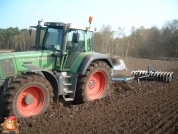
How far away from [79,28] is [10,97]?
273 centimetres

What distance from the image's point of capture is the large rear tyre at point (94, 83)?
612 cm

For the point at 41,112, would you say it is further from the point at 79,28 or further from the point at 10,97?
the point at 79,28

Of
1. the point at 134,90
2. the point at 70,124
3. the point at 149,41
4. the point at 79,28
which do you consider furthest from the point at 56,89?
the point at 149,41

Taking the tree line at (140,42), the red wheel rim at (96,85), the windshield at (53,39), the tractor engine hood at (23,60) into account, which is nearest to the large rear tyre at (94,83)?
the red wheel rim at (96,85)

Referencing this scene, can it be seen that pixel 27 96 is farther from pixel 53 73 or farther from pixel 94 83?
pixel 94 83

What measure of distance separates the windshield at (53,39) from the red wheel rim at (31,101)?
4.70 ft

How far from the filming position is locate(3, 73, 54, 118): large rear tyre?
15.0ft

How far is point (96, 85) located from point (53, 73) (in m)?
1.68

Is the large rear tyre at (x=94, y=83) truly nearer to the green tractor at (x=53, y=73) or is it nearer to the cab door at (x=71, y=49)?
the green tractor at (x=53, y=73)

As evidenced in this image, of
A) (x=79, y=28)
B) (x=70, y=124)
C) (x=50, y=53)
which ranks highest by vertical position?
(x=79, y=28)

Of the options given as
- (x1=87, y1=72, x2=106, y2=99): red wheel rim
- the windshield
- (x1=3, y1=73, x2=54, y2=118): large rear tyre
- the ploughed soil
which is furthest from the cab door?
the ploughed soil

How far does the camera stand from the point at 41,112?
16.9 feet

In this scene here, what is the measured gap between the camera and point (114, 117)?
5.11 m

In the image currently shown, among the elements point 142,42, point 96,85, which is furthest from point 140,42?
point 96,85
